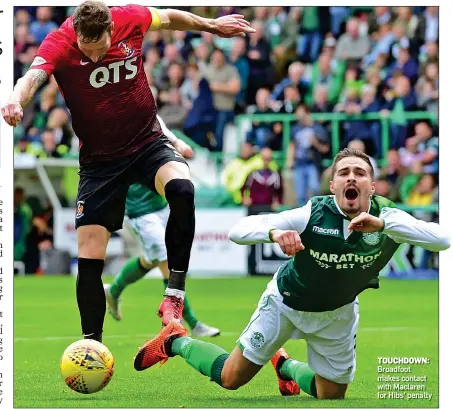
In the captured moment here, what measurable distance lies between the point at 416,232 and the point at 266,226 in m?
0.95

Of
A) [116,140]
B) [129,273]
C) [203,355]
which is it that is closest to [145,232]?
[129,273]

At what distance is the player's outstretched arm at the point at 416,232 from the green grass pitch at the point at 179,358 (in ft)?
4.33

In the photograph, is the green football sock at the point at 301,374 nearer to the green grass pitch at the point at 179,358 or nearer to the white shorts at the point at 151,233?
the green grass pitch at the point at 179,358

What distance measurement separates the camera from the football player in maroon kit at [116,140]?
7.87 m

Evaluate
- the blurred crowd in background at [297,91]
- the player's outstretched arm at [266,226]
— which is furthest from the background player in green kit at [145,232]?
the blurred crowd in background at [297,91]

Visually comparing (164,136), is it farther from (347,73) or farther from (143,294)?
(347,73)

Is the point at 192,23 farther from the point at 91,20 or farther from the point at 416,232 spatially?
the point at 416,232

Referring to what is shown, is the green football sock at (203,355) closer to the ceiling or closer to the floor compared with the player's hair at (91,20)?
closer to the floor

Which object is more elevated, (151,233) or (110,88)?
(110,88)

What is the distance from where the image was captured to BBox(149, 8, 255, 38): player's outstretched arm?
823 cm

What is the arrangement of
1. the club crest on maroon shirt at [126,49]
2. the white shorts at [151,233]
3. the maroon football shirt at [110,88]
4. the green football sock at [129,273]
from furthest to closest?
the green football sock at [129,273] → the white shorts at [151,233] → the club crest on maroon shirt at [126,49] → the maroon football shirt at [110,88]

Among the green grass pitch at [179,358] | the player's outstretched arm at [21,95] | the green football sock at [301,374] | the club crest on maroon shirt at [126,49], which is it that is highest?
the club crest on maroon shirt at [126,49]

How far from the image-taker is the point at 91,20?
748 cm

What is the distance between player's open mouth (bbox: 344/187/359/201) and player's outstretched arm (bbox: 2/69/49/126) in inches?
87.5
